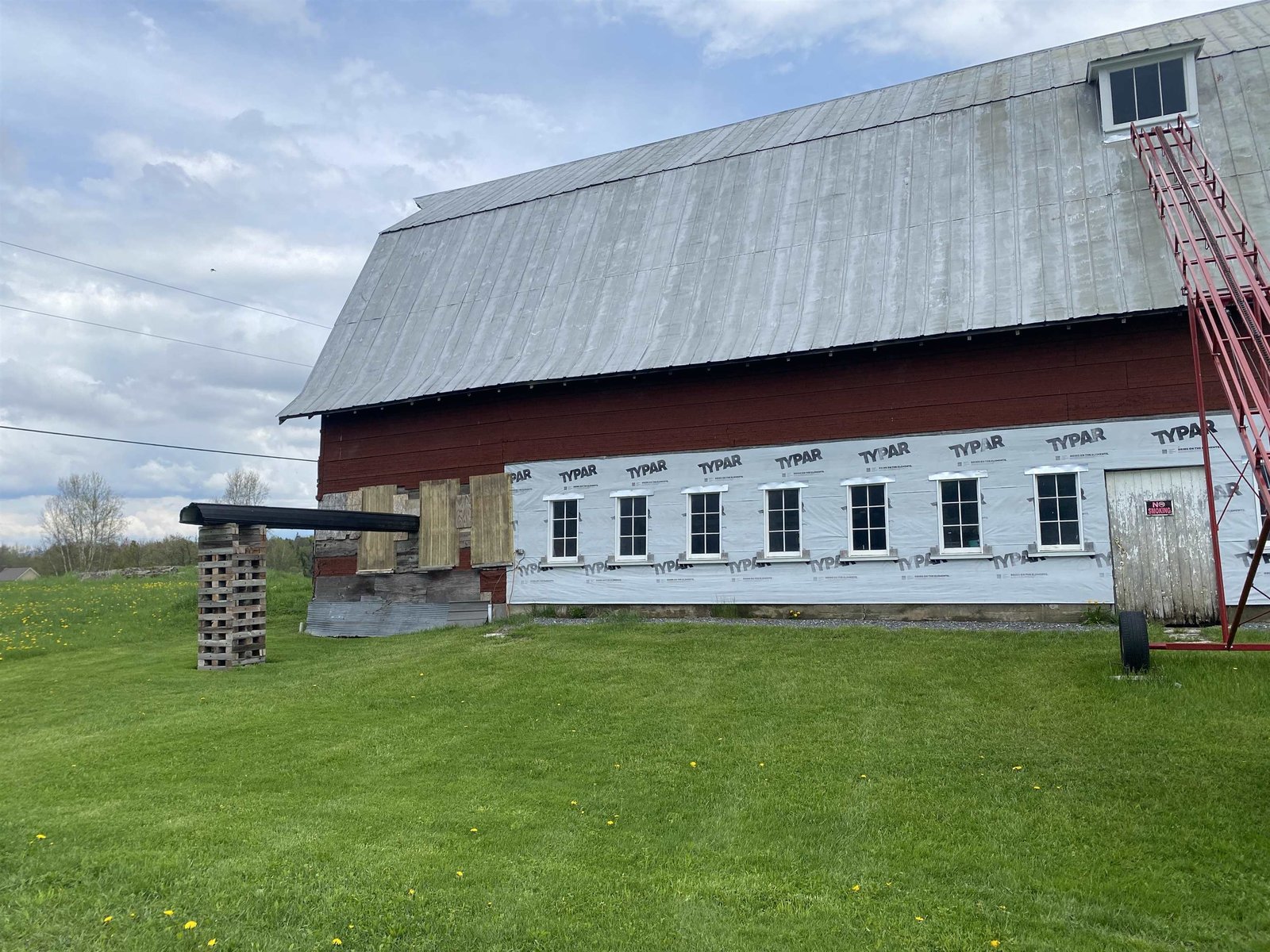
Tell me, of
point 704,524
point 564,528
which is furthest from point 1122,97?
point 564,528

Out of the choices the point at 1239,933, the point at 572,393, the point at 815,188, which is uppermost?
the point at 815,188

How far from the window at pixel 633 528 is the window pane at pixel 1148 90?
11029mm

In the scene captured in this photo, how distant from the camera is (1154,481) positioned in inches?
556

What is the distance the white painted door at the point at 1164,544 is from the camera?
13.8 meters

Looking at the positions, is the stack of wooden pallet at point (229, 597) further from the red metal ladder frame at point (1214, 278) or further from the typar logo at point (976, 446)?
the red metal ladder frame at point (1214, 278)

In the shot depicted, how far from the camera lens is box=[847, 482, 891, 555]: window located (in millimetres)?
15844

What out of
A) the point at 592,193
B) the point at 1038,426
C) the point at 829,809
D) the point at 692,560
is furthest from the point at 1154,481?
the point at 592,193

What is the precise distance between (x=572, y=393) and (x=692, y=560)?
4.18 meters

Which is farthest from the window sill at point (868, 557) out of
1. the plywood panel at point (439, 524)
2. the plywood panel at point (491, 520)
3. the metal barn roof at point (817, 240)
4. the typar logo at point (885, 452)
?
the plywood panel at point (439, 524)

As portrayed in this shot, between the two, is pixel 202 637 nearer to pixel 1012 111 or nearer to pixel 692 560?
pixel 692 560

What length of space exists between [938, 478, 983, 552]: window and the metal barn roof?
8.20 ft

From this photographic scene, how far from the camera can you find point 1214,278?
1367 centimetres

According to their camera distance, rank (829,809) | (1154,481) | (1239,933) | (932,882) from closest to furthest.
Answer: (1239,933)
(932,882)
(829,809)
(1154,481)

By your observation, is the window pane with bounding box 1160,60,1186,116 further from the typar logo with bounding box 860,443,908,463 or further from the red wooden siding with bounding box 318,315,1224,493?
the typar logo with bounding box 860,443,908,463
